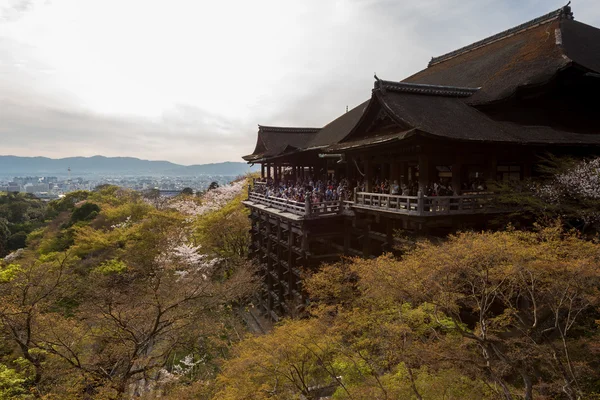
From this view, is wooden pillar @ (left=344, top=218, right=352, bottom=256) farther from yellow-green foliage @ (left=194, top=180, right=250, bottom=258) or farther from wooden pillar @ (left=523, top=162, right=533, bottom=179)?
yellow-green foliage @ (left=194, top=180, right=250, bottom=258)

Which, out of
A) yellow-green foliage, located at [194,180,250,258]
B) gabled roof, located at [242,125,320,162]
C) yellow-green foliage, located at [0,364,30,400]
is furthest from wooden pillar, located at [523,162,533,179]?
yellow-green foliage, located at [194,180,250,258]

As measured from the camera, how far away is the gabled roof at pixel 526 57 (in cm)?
1558

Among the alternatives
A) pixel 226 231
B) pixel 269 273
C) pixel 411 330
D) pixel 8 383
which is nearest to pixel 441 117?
pixel 411 330

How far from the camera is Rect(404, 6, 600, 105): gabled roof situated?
15.6 m

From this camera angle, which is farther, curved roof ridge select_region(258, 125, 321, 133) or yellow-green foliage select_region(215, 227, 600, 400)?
curved roof ridge select_region(258, 125, 321, 133)

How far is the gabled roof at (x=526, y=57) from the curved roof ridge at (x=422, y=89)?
608mm

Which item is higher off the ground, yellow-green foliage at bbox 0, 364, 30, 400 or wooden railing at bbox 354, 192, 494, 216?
wooden railing at bbox 354, 192, 494, 216

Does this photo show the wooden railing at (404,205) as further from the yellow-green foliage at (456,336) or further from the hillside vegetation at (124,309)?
the hillside vegetation at (124,309)

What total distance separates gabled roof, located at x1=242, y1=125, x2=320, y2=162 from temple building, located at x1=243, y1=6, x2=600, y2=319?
857 centimetres

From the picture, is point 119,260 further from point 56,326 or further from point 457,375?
point 457,375

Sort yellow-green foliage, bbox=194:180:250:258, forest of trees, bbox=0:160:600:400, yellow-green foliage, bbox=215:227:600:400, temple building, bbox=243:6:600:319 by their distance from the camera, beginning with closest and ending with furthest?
yellow-green foliage, bbox=215:227:600:400 → forest of trees, bbox=0:160:600:400 → temple building, bbox=243:6:600:319 → yellow-green foliage, bbox=194:180:250:258

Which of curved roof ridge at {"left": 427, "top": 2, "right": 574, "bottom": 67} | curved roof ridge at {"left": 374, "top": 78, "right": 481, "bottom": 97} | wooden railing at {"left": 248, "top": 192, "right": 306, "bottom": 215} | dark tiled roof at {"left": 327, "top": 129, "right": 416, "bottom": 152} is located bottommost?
wooden railing at {"left": 248, "top": 192, "right": 306, "bottom": 215}

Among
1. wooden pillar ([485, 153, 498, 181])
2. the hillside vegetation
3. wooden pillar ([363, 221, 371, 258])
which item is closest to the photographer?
the hillside vegetation

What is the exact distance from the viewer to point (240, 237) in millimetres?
33938
